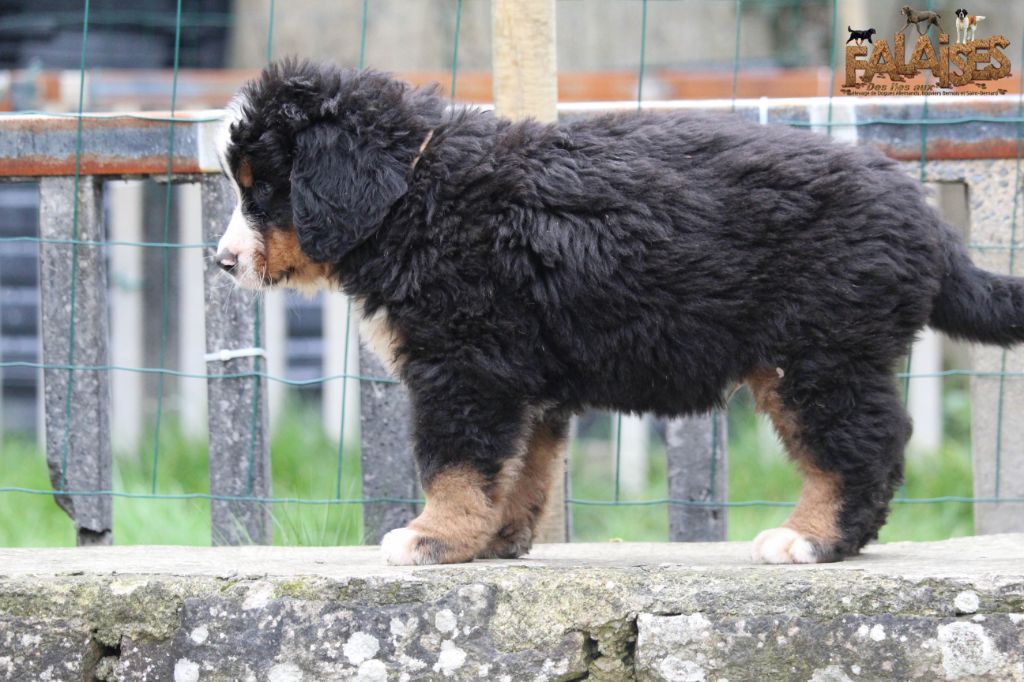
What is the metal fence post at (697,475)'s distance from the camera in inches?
195

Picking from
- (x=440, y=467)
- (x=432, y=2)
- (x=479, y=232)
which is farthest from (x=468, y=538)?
(x=432, y=2)

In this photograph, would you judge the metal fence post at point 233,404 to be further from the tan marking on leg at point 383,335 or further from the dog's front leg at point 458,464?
the dog's front leg at point 458,464

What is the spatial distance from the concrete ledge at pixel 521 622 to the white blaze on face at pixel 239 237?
0.88m

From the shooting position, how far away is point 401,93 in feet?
12.9

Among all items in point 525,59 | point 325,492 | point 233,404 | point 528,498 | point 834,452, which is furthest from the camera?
point 325,492

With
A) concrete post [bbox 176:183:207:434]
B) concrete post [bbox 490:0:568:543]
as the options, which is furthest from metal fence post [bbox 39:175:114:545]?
concrete post [bbox 176:183:207:434]

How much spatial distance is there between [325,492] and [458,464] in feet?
8.61

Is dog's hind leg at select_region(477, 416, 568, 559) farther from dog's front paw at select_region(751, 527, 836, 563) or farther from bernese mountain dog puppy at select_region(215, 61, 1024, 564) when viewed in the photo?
dog's front paw at select_region(751, 527, 836, 563)

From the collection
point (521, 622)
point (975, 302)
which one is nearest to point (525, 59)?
point (975, 302)

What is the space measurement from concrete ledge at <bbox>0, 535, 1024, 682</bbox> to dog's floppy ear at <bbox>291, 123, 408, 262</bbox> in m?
0.95

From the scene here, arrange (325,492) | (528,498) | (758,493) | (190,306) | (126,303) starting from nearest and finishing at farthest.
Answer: (528,498)
(325,492)
(758,493)
(190,306)
(126,303)

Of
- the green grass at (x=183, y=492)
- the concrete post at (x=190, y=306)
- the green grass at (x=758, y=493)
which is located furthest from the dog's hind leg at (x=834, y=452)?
the concrete post at (x=190, y=306)

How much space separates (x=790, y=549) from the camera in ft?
12.0

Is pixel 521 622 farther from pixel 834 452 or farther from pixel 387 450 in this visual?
pixel 387 450
